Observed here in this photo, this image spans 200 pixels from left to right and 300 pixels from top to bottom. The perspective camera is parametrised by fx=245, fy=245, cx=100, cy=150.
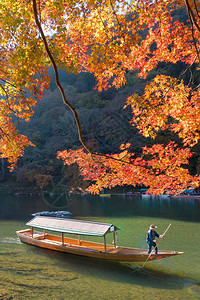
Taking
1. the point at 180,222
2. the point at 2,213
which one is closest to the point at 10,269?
the point at 180,222

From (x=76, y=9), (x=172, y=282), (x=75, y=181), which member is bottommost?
(x=172, y=282)

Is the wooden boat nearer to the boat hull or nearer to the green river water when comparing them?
the boat hull

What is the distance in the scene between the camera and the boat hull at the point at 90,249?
910 cm

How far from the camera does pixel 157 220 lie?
16.8 meters

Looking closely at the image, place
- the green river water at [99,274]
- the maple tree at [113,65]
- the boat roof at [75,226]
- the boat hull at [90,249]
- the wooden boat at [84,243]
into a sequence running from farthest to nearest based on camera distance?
1. the boat roof at [75,226]
2. the wooden boat at [84,243]
3. the boat hull at [90,249]
4. the green river water at [99,274]
5. the maple tree at [113,65]

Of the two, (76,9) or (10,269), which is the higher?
(76,9)

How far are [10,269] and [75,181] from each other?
2757 cm

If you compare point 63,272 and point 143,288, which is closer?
point 143,288

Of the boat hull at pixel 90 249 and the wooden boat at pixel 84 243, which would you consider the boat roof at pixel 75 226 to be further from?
the boat hull at pixel 90 249

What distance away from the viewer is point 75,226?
10781 millimetres

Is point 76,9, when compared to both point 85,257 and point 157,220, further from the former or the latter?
point 157,220

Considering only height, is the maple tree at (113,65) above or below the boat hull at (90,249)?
above

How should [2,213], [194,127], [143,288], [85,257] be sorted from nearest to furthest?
[194,127]
[143,288]
[85,257]
[2,213]

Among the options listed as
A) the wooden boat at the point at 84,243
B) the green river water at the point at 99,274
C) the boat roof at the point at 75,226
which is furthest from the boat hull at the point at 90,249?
the boat roof at the point at 75,226
